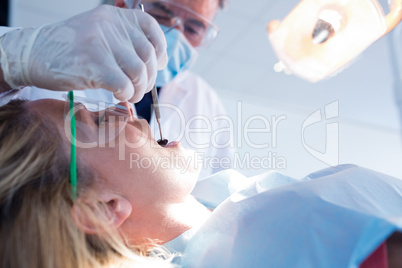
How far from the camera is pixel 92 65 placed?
2.89 ft

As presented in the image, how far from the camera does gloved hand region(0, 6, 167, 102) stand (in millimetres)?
888

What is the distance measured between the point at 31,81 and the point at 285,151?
5.60 ft

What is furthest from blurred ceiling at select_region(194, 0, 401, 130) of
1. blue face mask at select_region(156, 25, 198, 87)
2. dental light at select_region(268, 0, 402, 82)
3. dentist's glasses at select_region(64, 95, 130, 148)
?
dentist's glasses at select_region(64, 95, 130, 148)

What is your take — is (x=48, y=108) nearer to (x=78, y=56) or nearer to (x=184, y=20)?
(x=78, y=56)

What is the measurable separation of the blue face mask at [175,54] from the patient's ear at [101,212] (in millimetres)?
777

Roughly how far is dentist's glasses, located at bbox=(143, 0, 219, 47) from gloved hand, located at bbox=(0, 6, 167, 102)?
0.71 m

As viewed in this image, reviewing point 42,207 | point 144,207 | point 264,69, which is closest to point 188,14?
point 144,207

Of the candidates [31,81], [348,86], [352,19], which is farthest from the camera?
[348,86]

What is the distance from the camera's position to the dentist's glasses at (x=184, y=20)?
1670mm

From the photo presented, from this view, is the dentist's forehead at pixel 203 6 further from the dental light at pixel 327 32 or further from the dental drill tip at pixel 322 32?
the dental drill tip at pixel 322 32

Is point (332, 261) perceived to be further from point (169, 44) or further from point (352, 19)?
point (169, 44)

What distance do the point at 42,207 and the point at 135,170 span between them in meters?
0.27

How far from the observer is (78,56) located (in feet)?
2.90

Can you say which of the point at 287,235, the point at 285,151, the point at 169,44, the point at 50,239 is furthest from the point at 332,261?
the point at 285,151
